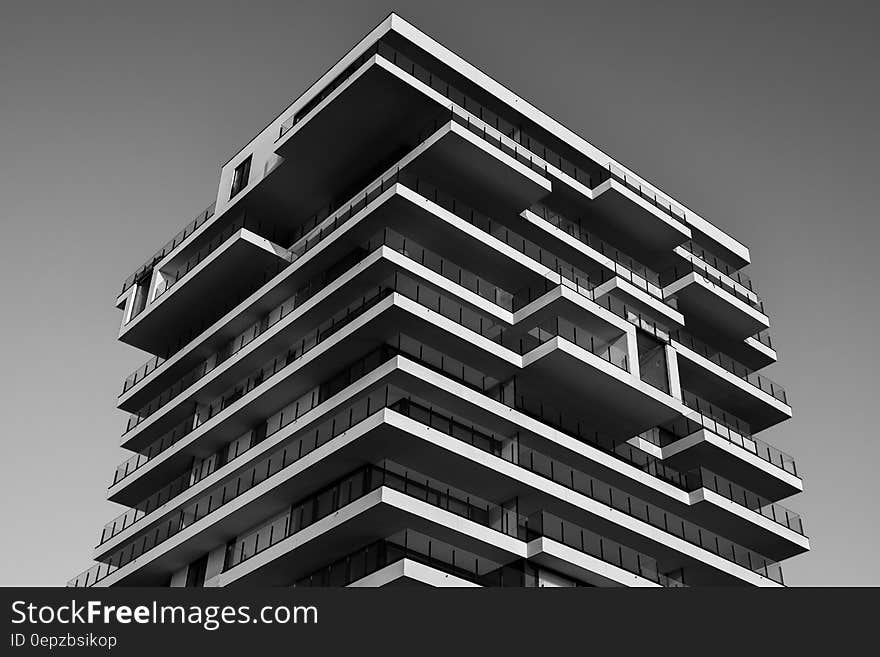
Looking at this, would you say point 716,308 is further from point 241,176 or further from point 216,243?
point 216,243

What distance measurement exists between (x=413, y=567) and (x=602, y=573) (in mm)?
9144

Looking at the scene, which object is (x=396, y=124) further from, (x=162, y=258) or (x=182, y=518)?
(x=182, y=518)

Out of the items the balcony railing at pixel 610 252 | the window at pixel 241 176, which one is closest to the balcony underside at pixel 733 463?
the balcony railing at pixel 610 252

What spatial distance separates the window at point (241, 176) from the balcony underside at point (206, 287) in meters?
4.78

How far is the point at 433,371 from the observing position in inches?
1590

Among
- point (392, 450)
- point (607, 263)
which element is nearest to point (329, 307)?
point (392, 450)

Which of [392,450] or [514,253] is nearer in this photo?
[392,450]

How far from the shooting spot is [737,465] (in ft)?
165

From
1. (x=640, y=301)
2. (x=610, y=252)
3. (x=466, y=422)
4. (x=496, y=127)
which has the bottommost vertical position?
(x=466, y=422)

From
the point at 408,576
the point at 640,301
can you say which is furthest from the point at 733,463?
the point at 408,576

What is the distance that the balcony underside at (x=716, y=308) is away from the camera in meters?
54.0

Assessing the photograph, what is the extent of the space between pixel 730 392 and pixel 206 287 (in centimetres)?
2721

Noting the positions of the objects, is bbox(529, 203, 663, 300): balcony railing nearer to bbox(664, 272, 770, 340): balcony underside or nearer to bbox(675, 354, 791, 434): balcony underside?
bbox(664, 272, 770, 340): balcony underside

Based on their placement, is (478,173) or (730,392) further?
(730,392)
